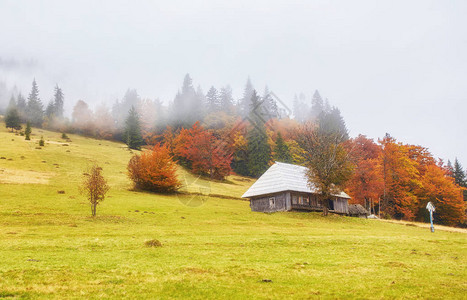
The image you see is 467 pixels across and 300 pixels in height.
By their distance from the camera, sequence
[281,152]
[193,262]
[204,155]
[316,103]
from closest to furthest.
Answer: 1. [193,262]
2. [204,155]
3. [281,152]
4. [316,103]

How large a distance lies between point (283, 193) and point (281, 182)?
1671 millimetres

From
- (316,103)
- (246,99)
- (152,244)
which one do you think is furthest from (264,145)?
(152,244)

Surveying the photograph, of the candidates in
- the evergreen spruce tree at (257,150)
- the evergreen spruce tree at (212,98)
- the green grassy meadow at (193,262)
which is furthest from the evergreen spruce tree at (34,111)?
the green grassy meadow at (193,262)

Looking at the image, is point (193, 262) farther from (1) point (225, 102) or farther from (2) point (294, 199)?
(1) point (225, 102)

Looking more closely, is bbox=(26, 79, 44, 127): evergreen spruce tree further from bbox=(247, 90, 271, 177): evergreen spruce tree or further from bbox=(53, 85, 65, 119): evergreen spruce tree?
bbox=(247, 90, 271, 177): evergreen spruce tree

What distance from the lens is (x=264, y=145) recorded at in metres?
99.8

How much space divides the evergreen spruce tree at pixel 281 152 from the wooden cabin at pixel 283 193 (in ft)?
127

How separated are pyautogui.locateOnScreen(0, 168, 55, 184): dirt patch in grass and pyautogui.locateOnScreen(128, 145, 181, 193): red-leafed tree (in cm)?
1349

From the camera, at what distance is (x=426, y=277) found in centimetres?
1276

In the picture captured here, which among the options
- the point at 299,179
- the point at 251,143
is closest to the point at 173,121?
the point at 251,143

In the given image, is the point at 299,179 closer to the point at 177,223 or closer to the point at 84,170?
the point at 177,223

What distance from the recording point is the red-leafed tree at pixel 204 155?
278 feet

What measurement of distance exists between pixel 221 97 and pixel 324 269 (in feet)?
451

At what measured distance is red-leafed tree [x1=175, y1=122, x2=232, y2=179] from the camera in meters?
84.8
